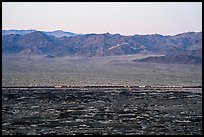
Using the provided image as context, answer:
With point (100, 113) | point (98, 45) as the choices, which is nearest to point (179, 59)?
point (98, 45)

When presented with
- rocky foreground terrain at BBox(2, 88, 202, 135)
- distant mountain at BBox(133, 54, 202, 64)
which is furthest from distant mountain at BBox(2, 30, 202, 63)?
rocky foreground terrain at BBox(2, 88, 202, 135)

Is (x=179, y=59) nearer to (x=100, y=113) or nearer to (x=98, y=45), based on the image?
(x=98, y=45)

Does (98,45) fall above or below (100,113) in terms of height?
above

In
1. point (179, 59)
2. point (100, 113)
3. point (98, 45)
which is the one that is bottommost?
point (179, 59)

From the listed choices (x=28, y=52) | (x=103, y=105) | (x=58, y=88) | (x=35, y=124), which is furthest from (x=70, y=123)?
(x=28, y=52)

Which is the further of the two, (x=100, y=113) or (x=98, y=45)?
(x=98, y=45)

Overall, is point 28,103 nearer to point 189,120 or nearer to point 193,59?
point 189,120
